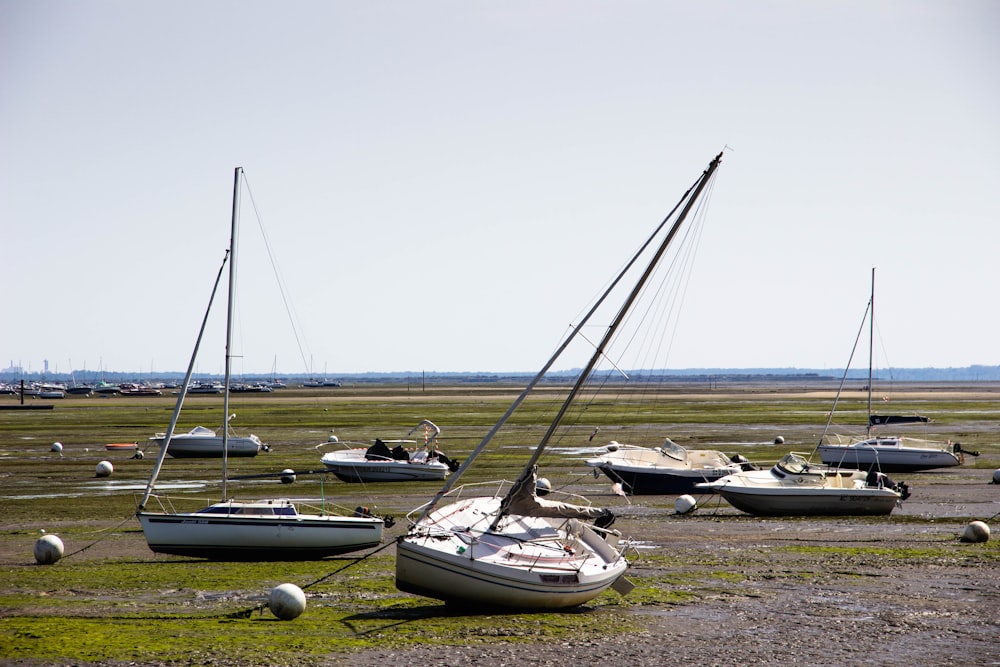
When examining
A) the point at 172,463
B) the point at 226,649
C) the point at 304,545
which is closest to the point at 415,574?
the point at 226,649

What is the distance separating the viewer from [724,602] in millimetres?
22875

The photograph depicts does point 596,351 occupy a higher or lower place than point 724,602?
higher

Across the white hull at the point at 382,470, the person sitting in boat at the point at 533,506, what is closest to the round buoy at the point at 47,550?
the person sitting in boat at the point at 533,506

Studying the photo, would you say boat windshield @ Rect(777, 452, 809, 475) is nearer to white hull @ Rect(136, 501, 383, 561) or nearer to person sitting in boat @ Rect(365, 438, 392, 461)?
person sitting in boat @ Rect(365, 438, 392, 461)

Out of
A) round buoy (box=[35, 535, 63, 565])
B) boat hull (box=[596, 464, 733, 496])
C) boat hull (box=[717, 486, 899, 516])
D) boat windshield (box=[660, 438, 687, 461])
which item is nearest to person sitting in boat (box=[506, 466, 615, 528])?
round buoy (box=[35, 535, 63, 565])

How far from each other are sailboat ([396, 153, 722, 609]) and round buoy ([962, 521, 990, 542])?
12.7m

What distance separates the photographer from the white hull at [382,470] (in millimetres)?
44344

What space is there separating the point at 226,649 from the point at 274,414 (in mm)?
87931

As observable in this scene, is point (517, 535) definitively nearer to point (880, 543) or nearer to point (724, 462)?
point (880, 543)

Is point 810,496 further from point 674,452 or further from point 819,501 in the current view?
point 674,452

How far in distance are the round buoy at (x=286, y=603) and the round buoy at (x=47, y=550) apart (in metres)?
8.22

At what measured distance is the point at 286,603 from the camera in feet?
67.7

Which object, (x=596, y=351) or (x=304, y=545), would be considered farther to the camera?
(x=304, y=545)

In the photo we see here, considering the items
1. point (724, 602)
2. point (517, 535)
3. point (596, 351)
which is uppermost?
point (596, 351)
